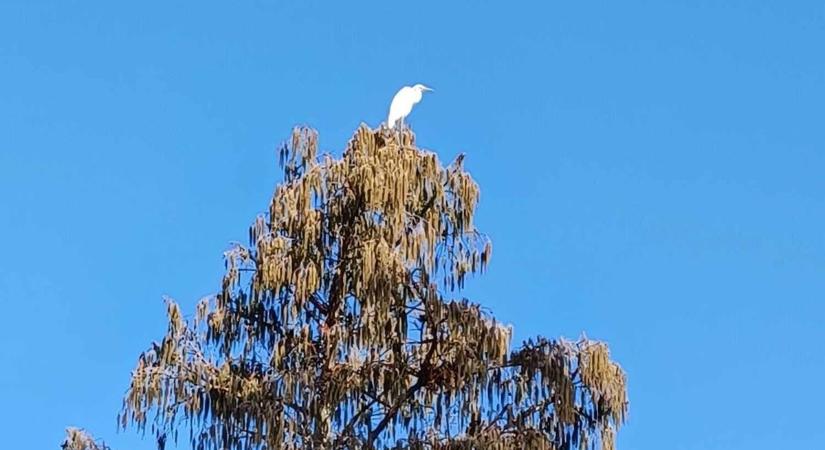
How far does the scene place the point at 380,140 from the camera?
1499 centimetres

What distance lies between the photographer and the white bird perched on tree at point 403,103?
15469mm

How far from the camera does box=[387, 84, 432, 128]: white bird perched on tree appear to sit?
1547 cm

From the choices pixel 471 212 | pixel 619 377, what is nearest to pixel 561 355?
pixel 619 377

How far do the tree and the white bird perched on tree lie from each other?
16.3 inches

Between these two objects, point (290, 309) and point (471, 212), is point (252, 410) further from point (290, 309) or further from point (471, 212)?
point (471, 212)

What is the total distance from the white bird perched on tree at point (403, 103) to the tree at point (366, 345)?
0.41 metres

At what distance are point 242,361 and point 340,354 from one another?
0.72 meters

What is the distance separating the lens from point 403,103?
15.7 meters

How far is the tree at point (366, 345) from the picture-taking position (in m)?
14.1

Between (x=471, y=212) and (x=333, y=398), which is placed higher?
(x=471, y=212)

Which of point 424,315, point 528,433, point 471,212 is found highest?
point 471,212

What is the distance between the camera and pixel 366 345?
47.4ft

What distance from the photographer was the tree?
14.1 metres

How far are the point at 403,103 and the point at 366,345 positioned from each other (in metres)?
2.24
